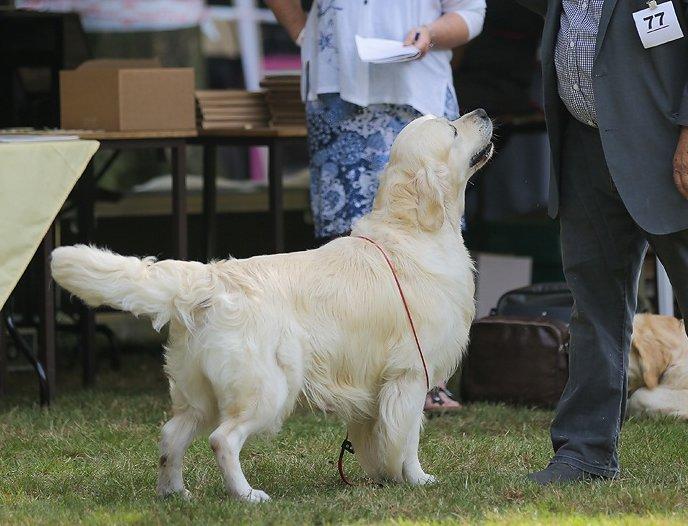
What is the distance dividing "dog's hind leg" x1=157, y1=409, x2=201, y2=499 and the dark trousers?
1244mm

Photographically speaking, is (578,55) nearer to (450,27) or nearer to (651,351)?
(450,27)

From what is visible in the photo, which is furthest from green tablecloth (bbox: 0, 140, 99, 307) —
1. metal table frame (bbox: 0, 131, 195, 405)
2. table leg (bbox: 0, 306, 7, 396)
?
table leg (bbox: 0, 306, 7, 396)

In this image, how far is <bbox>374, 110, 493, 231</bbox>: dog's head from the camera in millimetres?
4195

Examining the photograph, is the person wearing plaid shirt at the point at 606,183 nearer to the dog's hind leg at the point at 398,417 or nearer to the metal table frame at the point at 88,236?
the dog's hind leg at the point at 398,417

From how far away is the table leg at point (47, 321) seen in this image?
5.78 meters

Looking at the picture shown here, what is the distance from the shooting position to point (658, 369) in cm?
579

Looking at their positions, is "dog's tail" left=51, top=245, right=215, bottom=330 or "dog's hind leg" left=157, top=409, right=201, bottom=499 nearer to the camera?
"dog's tail" left=51, top=245, right=215, bottom=330

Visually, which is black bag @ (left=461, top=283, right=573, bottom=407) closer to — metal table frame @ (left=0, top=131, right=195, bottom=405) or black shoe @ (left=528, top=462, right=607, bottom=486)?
metal table frame @ (left=0, top=131, right=195, bottom=405)

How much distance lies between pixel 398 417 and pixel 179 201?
2.45 m

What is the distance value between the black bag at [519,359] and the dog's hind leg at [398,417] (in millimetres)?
1838

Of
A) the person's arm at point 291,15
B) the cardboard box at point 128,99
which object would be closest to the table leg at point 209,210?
the cardboard box at point 128,99

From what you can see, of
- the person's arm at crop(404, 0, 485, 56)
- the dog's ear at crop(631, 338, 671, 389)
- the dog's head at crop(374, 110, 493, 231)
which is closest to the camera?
the dog's head at crop(374, 110, 493, 231)

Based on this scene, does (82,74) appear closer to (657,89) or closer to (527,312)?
(527,312)

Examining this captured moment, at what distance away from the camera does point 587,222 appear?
4.09m
